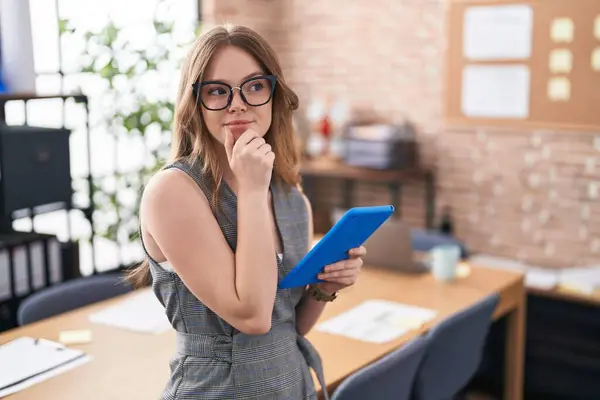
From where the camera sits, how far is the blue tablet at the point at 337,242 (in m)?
1.47

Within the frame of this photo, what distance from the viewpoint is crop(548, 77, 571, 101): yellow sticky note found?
425cm

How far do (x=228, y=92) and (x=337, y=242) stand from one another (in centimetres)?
36

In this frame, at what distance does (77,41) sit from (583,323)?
295cm

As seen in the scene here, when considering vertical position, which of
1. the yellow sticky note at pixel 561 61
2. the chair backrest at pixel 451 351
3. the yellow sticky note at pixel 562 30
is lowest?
the chair backrest at pixel 451 351

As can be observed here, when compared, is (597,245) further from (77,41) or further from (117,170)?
(77,41)

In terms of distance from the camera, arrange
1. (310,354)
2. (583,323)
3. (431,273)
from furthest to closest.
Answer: (583,323), (431,273), (310,354)

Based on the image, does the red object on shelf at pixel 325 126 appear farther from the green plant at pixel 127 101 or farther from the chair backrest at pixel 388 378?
the chair backrest at pixel 388 378

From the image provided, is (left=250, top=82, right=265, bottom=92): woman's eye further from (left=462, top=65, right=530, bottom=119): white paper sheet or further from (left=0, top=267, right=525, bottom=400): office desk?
Answer: (left=462, top=65, right=530, bottom=119): white paper sheet

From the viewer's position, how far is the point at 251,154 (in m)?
1.42

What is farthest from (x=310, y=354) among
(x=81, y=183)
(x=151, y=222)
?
(x=81, y=183)

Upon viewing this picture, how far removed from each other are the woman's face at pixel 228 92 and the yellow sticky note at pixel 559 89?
10.5 feet

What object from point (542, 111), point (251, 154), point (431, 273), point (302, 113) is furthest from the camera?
point (302, 113)

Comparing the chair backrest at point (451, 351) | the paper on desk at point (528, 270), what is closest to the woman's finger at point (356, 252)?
the chair backrest at point (451, 351)

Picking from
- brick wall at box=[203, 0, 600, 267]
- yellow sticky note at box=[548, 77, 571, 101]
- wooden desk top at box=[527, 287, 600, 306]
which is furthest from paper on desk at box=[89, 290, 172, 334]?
yellow sticky note at box=[548, 77, 571, 101]
